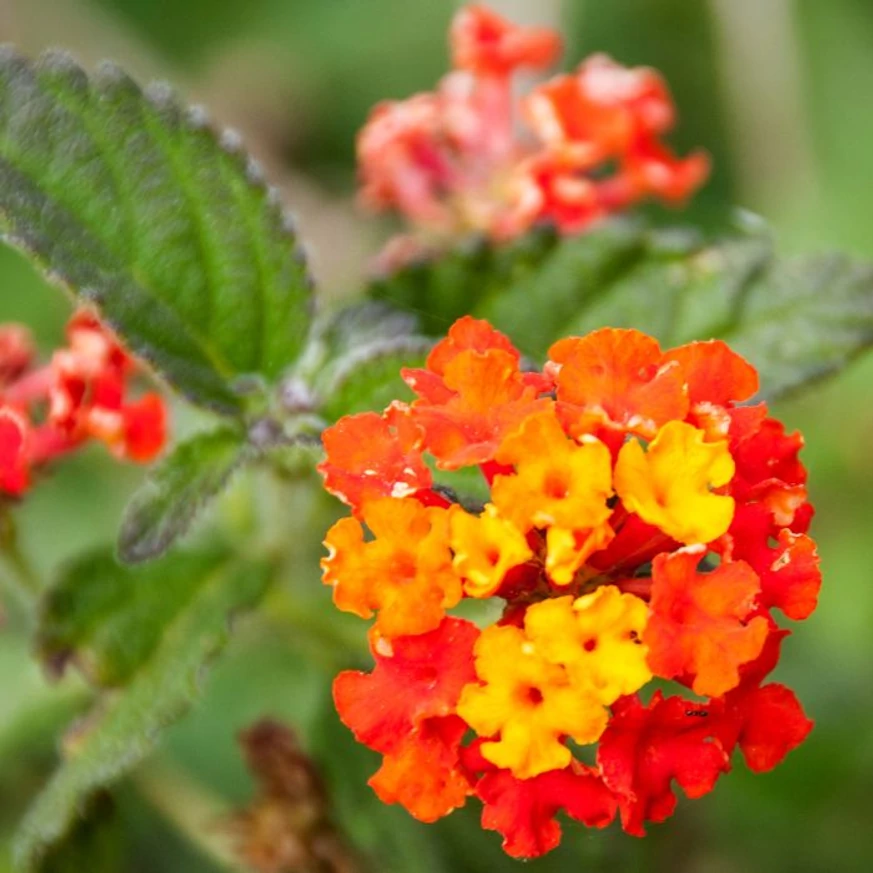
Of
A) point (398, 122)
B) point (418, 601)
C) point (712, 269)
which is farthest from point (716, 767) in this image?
point (398, 122)

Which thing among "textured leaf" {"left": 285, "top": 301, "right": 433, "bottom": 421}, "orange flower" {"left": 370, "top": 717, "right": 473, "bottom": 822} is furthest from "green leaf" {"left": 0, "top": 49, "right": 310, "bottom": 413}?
"orange flower" {"left": 370, "top": 717, "right": 473, "bottom": 822}

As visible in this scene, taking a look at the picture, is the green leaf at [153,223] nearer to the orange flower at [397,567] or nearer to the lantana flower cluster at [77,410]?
the lantana flower cluster at [77,410]

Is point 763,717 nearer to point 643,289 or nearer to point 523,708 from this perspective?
point 523,708

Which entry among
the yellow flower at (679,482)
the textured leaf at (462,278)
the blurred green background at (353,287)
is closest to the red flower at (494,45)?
the textured leaf at (462,278)

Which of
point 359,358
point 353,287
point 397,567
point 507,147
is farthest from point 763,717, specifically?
point 353,287

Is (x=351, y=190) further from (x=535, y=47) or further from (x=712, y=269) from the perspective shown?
(x=712, y=269)
